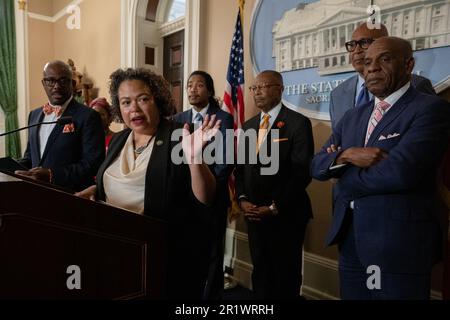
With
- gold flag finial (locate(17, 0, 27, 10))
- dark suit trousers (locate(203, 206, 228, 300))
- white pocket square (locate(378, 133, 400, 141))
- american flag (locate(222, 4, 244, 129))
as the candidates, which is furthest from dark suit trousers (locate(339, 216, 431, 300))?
gold flag finial (locate(17, 0, 27, 10))

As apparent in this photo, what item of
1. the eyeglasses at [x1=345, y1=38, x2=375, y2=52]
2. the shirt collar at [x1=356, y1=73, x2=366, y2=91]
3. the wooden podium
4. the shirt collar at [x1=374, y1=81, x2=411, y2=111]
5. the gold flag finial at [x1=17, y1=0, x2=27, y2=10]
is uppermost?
the gold flag finial at [x1=17, y1=0, x2=27, y2=10]

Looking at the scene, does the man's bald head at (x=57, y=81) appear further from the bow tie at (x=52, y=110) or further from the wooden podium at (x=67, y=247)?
the wooden podium at (x=67, y=247)

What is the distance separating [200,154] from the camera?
1.11 meters

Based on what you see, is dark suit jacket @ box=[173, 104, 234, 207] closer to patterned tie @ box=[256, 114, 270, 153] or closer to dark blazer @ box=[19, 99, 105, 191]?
patterned tie @ box=[256, 114, 270, 153]

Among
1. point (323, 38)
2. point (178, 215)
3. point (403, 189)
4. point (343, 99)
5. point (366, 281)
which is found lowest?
point (366, 281)

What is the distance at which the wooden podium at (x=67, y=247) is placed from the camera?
772 mm

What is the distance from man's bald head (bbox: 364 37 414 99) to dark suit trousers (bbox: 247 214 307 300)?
1005 millimetres

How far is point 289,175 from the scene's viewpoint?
2.03 meters

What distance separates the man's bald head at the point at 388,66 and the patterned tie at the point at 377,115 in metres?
0.04

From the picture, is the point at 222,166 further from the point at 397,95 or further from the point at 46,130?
the point at 397,95

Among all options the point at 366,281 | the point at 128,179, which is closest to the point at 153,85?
the point at 128,179

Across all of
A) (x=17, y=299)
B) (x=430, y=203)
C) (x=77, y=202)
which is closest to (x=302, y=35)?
(x=430, y=203)

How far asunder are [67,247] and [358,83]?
1.55 m

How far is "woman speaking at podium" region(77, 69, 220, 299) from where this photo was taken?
3.78ft
